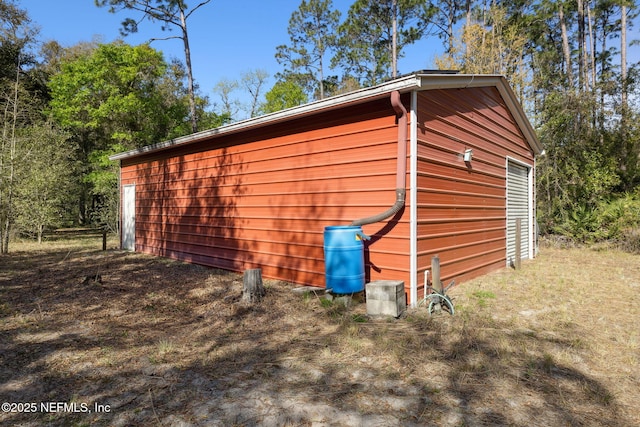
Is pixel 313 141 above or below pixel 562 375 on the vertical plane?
above

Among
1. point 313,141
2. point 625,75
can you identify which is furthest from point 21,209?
point 625,75

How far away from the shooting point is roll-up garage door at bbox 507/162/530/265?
25.7 ft

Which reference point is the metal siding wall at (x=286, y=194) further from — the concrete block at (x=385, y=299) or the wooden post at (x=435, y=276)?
the concrete block at (x=385, y=299)

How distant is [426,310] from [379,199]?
1517 millimetres

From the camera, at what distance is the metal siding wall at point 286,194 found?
193 inches

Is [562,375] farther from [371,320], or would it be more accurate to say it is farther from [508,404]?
[371,320]

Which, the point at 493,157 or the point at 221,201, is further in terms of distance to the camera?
the point at 221,201

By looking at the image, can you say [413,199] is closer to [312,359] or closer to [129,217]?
[312,359]

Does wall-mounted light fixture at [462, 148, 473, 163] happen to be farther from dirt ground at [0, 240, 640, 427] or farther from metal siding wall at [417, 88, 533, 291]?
dirt ground at [0, 240, 640, 427]

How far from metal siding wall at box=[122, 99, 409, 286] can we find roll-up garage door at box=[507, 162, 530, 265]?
4.30 m

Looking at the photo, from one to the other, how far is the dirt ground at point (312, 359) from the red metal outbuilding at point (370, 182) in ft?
2.95

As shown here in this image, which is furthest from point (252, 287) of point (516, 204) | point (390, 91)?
point (516, 204)

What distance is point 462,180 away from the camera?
579cm

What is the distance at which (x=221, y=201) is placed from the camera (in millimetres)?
7680
